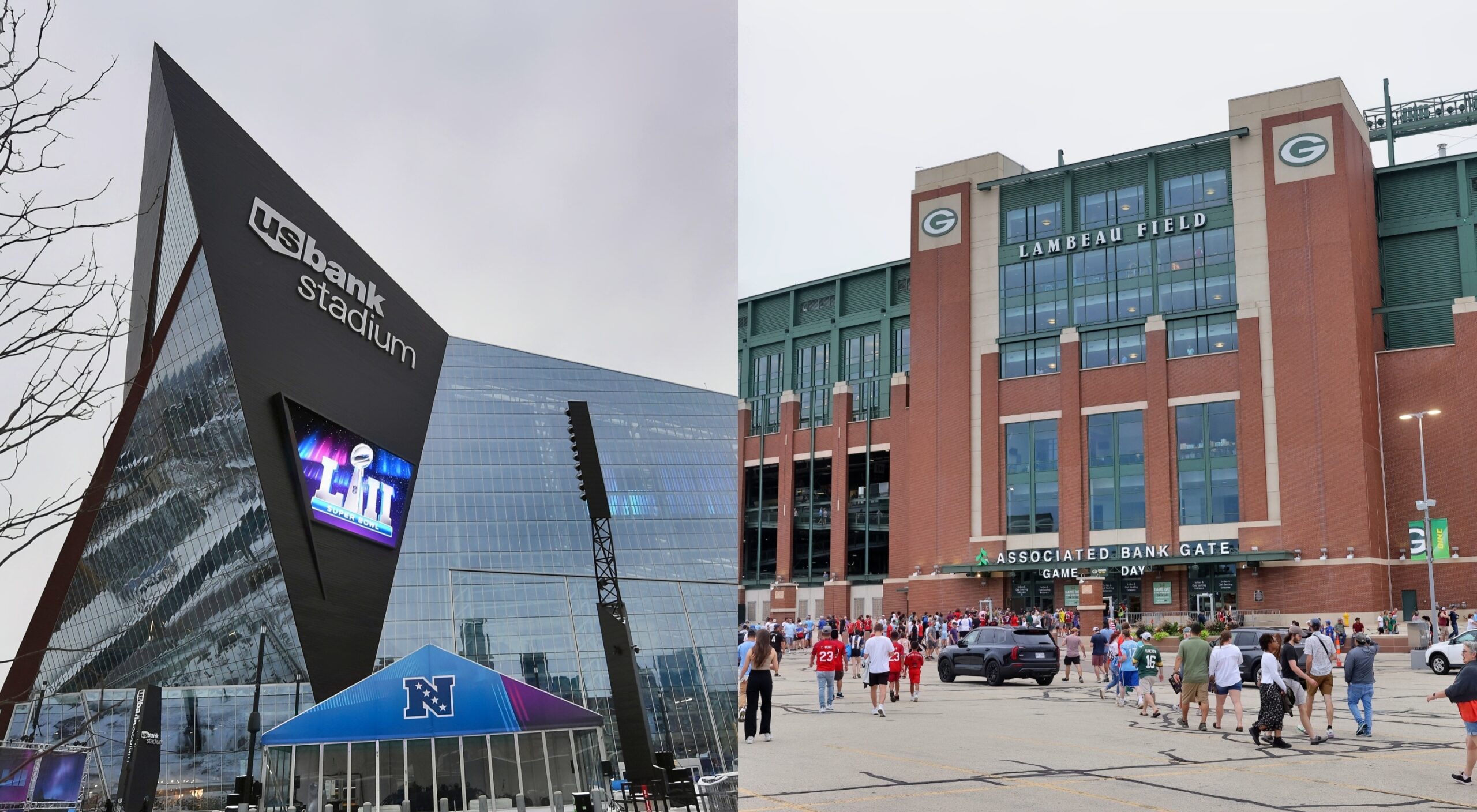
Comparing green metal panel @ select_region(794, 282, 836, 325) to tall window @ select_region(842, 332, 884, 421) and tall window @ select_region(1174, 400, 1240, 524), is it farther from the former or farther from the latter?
tall window @ select_region(1174, 400, 1240, 524)

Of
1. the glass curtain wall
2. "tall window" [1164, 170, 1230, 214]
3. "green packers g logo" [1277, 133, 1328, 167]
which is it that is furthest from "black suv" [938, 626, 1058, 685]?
"tall window" [1164, 170, 1230, 214]

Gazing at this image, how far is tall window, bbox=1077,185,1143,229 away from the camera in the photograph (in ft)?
214

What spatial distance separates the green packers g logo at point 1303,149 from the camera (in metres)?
→ 59.0

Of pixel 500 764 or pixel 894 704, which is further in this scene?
pixel 500 764

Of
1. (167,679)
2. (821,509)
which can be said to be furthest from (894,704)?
(821,509)

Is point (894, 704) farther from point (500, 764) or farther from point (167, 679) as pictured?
point (167, 679)

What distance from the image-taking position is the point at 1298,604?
2196 inches

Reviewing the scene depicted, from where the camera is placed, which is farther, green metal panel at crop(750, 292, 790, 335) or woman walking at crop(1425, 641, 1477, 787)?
green metal panel at crop(750, 292, 790, 335)

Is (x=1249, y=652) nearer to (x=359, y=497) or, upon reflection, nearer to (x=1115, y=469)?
(x=359, y=497)

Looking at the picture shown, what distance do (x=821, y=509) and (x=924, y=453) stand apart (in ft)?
41.4

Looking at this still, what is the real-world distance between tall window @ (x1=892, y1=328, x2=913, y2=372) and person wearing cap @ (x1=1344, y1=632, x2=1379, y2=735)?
2402 inches

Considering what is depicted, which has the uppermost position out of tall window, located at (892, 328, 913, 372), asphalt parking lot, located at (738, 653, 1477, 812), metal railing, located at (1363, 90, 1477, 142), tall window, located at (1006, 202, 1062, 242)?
metal railing, located at (1363, 90, 1477, 142)

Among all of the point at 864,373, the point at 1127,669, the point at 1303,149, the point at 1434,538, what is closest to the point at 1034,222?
the point at 1303,149

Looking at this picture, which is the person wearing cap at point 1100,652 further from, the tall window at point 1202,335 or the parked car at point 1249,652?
the tall window at point 1202,335
